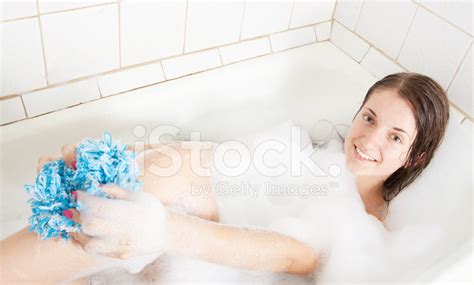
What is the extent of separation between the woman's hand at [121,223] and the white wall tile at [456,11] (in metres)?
0.89

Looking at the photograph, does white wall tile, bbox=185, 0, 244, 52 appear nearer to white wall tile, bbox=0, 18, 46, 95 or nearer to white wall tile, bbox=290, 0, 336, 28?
white wall tile, bbox=290, 0, 336, 28

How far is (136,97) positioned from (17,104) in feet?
0.90

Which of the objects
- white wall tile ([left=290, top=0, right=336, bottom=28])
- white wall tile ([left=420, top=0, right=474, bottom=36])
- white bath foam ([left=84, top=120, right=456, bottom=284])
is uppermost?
white wall tile ([left=420, top=0, right=474, bottom=36])

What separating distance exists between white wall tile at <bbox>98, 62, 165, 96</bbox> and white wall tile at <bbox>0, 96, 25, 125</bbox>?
0.19m

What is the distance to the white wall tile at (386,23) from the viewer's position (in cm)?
135

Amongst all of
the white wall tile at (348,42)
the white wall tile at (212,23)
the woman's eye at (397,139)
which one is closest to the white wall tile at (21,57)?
the white wall tile at (212,23)

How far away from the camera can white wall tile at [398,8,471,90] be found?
1.25 metres

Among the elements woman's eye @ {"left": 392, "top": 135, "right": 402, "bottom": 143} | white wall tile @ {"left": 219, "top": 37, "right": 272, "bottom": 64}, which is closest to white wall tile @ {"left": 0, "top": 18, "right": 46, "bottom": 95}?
white wall tile @ {"left": 219, "top": 37, "right": 272, "bottom": 64}

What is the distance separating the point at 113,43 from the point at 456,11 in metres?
0.86

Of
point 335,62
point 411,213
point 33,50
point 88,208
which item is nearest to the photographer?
point 88,208

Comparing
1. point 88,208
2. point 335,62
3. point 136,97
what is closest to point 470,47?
point 335,62

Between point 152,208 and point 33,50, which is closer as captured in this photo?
point 152,208

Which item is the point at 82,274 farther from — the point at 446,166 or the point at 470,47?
the point at 470,47

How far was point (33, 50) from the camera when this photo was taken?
1.01 m
